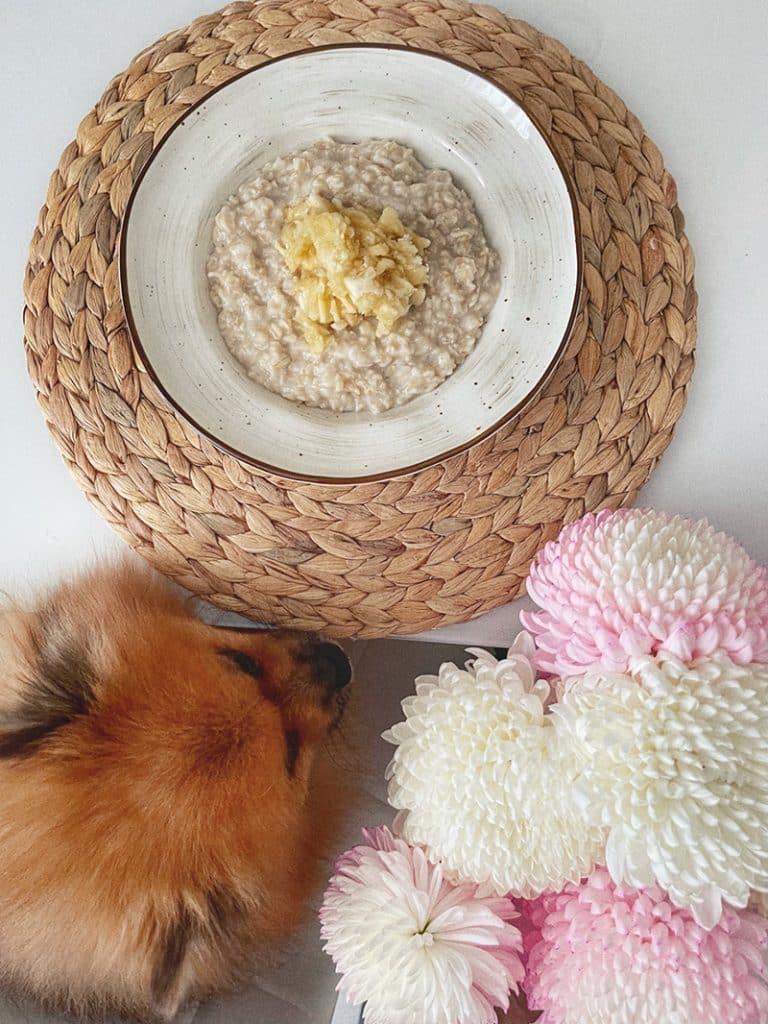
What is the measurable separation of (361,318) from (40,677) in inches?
16.4

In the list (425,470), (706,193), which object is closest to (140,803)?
(425,470)

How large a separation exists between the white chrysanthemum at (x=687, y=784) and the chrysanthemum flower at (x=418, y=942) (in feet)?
0.43

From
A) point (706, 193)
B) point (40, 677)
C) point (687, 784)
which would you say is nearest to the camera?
point (687, 784)

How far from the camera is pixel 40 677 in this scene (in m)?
0.74

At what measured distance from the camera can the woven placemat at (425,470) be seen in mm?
829

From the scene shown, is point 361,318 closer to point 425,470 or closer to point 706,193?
point 425,470

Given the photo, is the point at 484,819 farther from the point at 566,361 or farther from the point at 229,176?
the point at 229,176

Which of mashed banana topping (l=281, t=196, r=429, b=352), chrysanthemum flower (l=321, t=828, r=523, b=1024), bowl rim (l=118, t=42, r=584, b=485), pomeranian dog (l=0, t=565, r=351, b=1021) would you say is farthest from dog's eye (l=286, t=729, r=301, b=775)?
mashed banana topping (l=281, t=196, r=429, b=352)

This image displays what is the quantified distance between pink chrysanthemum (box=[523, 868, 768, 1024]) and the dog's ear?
429 mm

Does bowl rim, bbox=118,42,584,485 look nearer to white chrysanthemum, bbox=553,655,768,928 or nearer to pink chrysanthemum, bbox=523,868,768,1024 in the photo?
white chrysanthemum, bbox=553,655,768,928

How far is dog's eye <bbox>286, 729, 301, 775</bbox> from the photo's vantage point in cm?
77

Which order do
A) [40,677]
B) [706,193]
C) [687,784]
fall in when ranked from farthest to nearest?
[706,193] → [40,677] → [687,784]

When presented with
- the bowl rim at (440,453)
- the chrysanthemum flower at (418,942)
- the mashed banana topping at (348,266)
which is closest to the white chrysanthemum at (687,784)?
the chrysanthemum flower at (418,942)

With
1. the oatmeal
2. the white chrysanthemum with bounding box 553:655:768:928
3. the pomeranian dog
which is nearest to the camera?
the white chrysanthemum with bounding box 553:655:768:928
